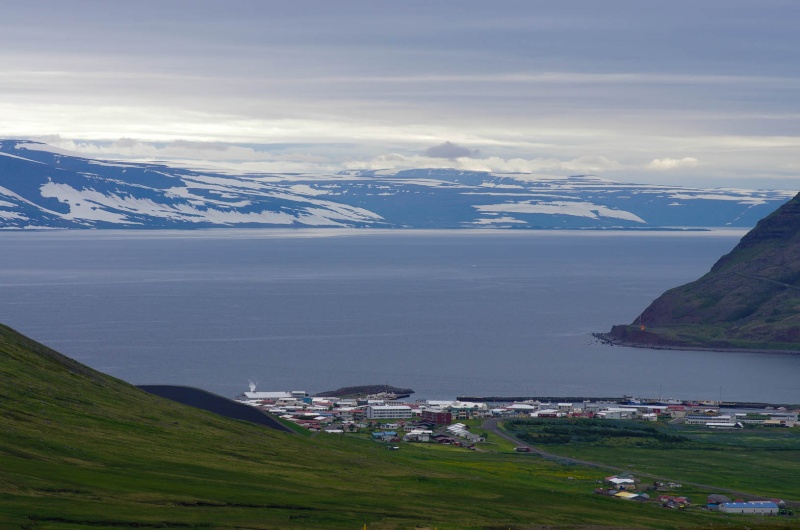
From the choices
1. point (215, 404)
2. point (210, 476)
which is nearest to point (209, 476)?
point (210, 476)

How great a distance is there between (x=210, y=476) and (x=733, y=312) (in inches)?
5600

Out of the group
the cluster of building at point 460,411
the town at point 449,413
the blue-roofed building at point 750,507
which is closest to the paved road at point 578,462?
the town at point 449,413

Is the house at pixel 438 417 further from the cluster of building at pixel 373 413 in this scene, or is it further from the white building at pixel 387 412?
the white building at pixel 387 412

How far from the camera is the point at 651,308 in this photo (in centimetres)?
18738

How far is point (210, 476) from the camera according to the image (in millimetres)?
51844

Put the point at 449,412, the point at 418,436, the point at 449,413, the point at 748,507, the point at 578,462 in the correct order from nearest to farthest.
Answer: the point at 748,507, the point at 578,462, the point at 418,436, the point at 449,413, the point at 449,412

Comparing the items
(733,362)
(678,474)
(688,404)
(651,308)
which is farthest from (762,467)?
(651,308)

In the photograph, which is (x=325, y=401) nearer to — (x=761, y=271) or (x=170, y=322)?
(x=170, y=322)

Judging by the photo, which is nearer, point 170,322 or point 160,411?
point 160,411

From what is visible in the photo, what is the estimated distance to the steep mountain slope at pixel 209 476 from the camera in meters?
42.6

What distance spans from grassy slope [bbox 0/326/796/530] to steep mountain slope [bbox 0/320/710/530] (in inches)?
4.1

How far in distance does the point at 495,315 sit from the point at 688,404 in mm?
77083

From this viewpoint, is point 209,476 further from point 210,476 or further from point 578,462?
point 578,462

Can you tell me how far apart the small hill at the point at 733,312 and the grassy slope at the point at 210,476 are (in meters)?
92.4
